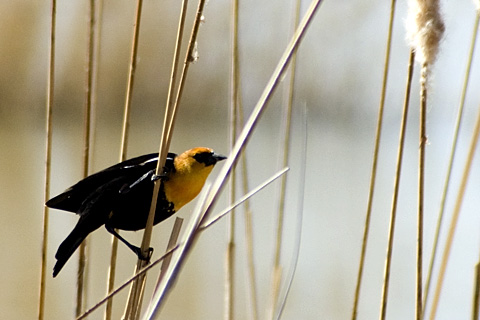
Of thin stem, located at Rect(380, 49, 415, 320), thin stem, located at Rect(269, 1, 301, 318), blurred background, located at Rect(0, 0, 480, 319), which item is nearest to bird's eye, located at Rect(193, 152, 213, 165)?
thin stem, located at Rect(269, 1, 301, 318)

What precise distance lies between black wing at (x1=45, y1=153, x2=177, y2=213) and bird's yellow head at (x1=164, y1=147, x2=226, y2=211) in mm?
27

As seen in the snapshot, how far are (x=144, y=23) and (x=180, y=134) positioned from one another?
646mm

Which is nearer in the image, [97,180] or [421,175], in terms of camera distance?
[421,175]

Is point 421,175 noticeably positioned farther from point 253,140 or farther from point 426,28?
point 253,140

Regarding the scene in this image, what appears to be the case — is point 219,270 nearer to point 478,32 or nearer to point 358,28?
point 358,28

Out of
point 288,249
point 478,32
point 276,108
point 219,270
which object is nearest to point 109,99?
point 276,108

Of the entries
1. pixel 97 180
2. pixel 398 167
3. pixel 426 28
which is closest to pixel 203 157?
pixel 97 180

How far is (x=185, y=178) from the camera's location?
116 cm

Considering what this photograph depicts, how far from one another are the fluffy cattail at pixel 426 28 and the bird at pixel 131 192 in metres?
0.46

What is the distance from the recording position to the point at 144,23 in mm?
3471

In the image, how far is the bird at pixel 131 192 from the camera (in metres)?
1.09

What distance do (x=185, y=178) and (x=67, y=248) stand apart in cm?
25

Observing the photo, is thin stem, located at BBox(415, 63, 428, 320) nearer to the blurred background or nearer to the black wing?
the black wing

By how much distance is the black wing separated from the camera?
1065 millimetres
